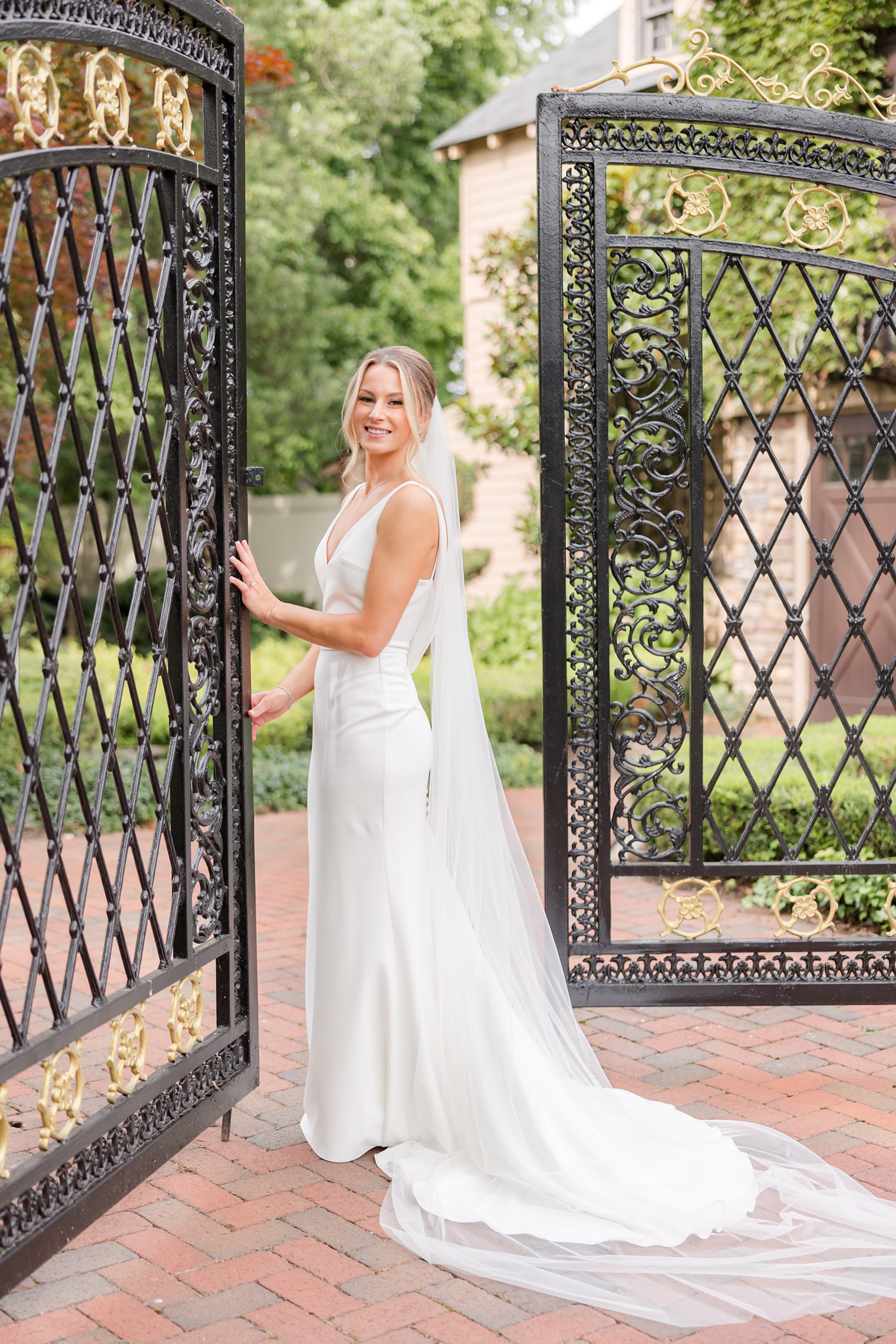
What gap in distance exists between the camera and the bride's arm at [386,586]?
3529 mm

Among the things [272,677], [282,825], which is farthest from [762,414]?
[282,825]

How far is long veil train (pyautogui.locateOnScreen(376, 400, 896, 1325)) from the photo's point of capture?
2910 mm

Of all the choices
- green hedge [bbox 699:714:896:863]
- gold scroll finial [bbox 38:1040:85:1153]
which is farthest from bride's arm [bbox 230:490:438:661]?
green hedge [bbox 699:714:896:863]

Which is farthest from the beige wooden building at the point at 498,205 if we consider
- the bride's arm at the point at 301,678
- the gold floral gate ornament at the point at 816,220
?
the bride's arm at the point at 301,678

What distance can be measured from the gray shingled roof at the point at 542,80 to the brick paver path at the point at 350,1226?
1277 centimetres

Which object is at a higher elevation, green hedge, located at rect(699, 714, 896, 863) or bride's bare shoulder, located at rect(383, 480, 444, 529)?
bride's bare shoulder, located at rect(383, 480, 444, 529)

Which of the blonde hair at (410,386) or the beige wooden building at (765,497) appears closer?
the blonde hair at (410,386)

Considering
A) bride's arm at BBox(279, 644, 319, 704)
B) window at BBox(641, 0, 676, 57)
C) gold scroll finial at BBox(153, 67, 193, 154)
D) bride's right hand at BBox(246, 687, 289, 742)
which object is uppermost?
window at BBox(641, 0, 676, 57)

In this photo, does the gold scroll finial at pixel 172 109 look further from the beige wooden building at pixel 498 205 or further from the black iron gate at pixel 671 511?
the beige wooden building at pixel 498 205

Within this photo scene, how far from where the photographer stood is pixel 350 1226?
10.5ft

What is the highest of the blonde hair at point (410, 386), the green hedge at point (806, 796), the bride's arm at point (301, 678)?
the blonde hair at point (410, 386)

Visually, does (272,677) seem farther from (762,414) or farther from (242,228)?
(242,228)

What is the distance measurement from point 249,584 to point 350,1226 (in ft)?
5.58

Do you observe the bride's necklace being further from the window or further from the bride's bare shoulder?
the window
